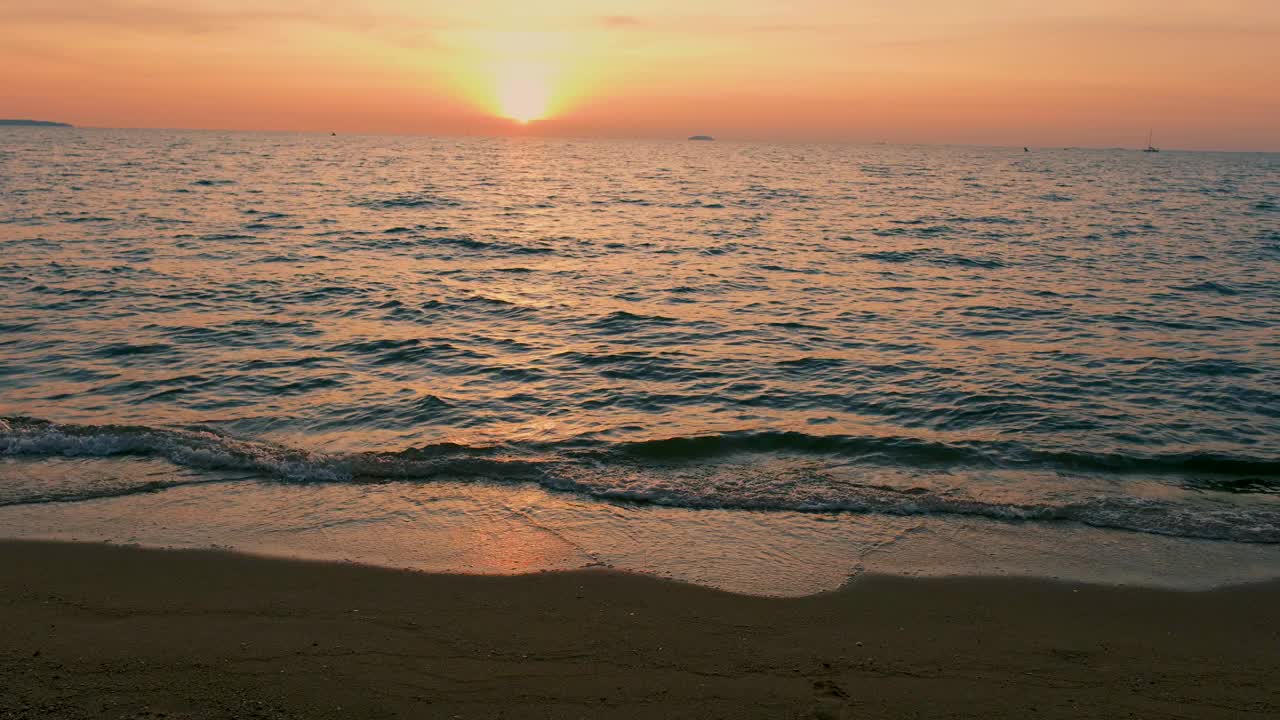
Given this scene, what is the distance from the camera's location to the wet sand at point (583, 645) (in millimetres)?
5734

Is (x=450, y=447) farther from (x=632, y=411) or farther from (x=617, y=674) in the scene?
(x=617, y=674)

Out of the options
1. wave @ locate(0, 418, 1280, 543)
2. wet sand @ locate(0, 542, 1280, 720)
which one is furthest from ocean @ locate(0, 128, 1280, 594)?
wet sand @ locate(0, 542, 1280, 720)

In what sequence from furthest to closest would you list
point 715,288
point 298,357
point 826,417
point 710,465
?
1. point 715,288
2. point 298,357
3. point 826,417
4. point 710,465

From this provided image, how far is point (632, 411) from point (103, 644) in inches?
324

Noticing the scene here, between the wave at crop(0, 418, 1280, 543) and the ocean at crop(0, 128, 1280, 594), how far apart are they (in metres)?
0.05

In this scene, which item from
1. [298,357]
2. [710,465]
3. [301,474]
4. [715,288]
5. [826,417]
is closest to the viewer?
[301,474]

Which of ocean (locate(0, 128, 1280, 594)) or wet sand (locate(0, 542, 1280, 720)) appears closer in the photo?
wet sand (locate(0, 542, 1280, 720))

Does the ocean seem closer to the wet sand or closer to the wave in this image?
the wave

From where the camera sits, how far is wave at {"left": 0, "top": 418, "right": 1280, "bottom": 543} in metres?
9.59

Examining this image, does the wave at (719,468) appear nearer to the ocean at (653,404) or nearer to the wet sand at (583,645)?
the ocean at (653,404)

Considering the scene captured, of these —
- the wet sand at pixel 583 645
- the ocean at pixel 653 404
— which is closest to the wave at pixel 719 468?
the ocean at pixel 653 404

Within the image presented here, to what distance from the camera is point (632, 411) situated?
1340 centimetres

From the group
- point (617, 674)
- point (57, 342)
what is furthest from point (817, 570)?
point (57, 342)

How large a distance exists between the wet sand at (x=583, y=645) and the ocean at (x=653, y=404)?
0.52 m
